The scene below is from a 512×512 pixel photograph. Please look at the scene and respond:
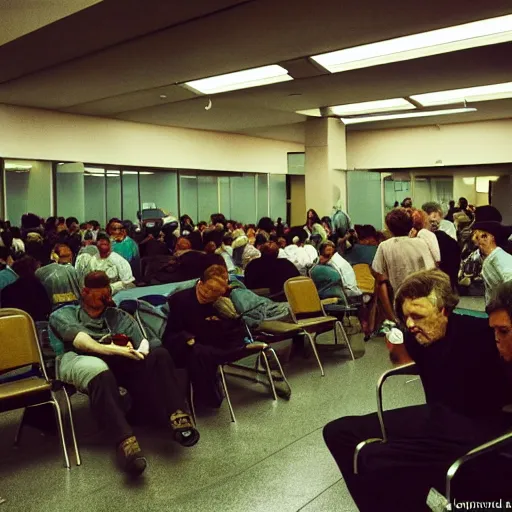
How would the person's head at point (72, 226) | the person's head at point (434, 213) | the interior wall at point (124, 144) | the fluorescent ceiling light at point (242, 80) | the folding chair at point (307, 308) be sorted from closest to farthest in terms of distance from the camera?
the folding chair at point (307, 308) < the person's head at point (434, 213) < the fluorescent ceiling light at point (242, 80) < the person's head at point (72, 226) < the interior wall at point (124, 144)

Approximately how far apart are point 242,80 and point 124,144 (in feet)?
17.5

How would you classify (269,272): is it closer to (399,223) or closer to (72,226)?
(399,223)

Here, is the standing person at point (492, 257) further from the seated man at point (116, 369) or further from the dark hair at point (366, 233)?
the dark hair at point (366, 233)

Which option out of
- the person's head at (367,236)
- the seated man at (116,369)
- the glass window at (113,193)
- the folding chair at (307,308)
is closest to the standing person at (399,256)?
the folding chair at (307,308)

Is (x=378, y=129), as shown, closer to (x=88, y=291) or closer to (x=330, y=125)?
(x=330, y=125)

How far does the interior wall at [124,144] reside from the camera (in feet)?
45.5

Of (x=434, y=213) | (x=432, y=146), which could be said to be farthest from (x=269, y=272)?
(x=432, y=146)

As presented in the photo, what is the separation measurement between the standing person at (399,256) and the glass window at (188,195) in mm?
12133

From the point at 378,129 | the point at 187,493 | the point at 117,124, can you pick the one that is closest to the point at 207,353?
the point at 187,493

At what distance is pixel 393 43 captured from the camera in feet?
30.3

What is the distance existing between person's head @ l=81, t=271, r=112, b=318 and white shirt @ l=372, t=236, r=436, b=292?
289cm

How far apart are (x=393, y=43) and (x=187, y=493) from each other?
735cm

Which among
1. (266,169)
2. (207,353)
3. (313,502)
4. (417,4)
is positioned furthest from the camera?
(266,169)

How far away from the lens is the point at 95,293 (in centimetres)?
494
